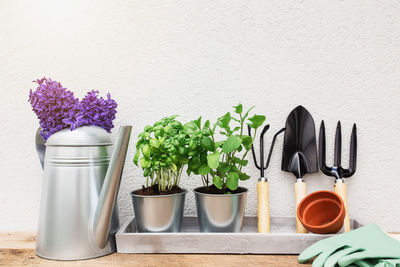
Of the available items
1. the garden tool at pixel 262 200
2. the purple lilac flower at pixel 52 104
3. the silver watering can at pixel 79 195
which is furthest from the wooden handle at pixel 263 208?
the purple lilac flower at pixel 52 104

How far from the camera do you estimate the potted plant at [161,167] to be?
0.62 m

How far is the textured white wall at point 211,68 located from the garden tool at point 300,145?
27 millimetres

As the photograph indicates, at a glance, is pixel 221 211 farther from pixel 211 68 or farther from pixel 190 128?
pixel 211 68

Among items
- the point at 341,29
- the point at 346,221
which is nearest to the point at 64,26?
the point at 341,29

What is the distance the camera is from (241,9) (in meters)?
0.80

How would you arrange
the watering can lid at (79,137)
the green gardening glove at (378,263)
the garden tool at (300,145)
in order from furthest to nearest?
1. the garden tool at (300,145)
2. the watering can lid at (79,137)
3. the green gardening glove at (378,263)

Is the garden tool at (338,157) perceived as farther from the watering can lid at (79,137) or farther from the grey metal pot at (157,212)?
the watering can lid at (79,137)

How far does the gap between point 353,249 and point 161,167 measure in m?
0.38

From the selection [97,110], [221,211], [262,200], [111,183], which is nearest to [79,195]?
[111,183]

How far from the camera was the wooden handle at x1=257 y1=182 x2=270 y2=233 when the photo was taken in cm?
69

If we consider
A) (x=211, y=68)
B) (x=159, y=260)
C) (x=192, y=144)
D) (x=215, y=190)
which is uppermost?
(x=211, y=68)

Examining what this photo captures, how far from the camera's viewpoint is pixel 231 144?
0.63m

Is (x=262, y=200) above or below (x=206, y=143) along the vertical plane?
below

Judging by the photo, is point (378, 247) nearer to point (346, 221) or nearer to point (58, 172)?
point (346, 221)
